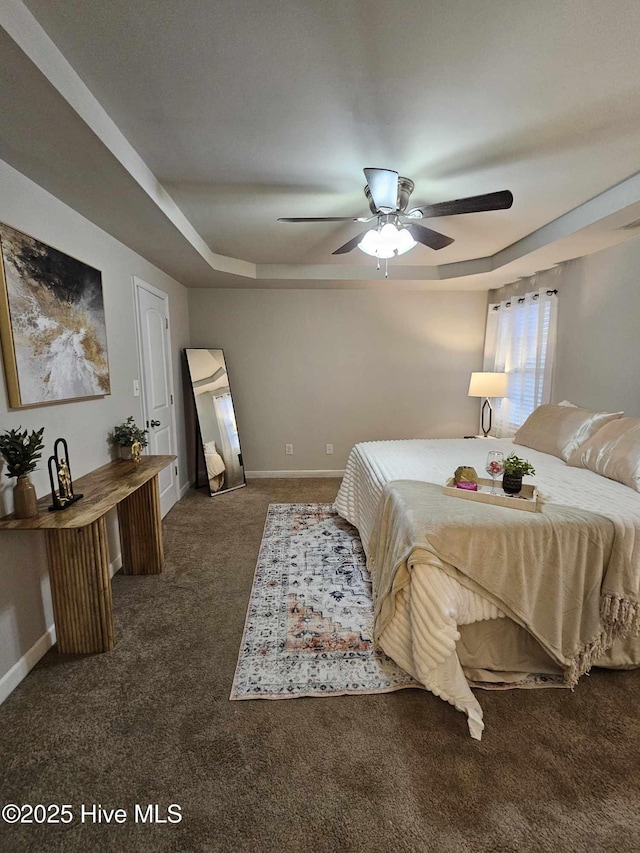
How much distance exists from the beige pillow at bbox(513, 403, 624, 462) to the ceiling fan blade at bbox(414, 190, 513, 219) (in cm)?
175

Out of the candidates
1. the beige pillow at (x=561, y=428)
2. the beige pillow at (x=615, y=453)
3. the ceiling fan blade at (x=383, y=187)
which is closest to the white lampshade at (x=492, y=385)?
the beige pillow at (x=561, y=428)

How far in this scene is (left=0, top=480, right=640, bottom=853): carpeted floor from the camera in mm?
1192

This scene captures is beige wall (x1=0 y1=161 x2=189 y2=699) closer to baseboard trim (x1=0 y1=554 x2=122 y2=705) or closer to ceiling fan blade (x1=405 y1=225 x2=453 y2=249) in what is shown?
baseboard trim (x1=0 y1=554 x2=122 y2=705)

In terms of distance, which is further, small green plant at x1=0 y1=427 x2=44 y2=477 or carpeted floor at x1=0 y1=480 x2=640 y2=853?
small green plant at x1=0 y1=427 x2=44 y2=477

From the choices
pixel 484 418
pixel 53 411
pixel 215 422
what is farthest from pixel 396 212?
pixel 484 418

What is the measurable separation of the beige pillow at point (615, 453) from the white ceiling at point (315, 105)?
1318 mm

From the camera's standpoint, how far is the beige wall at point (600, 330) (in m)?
2.88

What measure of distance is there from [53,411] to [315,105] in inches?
76.6

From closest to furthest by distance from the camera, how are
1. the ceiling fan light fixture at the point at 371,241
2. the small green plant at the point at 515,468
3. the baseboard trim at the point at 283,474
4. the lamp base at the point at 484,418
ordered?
the small green plant at the point at 515,468 < the ceiling fan light fixture at the point at 371,241 < the lamp base at the point at 484,418 < the baseboard trim at the point at 283,474

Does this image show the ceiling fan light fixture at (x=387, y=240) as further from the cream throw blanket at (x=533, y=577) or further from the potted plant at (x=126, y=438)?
the potted plant at (x=126, y=438)

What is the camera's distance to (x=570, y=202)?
2572mm

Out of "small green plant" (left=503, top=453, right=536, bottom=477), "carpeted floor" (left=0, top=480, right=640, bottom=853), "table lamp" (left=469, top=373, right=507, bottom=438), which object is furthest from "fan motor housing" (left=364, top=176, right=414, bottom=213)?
"carpeted floor" (left=0, top=480, right=640, bottom=853)

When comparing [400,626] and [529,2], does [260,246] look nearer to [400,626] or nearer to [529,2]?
[529,2]

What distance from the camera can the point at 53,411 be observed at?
82.4 inches
